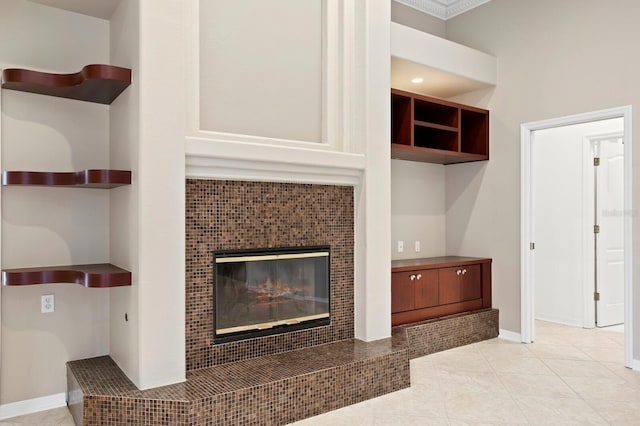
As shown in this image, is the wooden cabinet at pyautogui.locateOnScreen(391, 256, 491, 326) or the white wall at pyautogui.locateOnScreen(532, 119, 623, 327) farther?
the white wall at pyautogui.locateOnScreen(532, 119, 623, 327)

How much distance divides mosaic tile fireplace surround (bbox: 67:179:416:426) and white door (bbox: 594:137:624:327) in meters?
3.02

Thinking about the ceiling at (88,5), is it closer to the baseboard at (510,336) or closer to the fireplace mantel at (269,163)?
the fireplace mantel at (269,163)

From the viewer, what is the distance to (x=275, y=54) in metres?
3.38

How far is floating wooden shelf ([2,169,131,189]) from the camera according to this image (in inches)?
104

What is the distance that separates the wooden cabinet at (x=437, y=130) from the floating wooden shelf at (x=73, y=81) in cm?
227

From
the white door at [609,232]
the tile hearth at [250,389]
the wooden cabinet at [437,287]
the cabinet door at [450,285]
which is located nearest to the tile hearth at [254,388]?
the tile hearth at [250,389]

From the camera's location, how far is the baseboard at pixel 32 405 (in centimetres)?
286

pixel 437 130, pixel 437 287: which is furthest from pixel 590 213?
pixel 437 287

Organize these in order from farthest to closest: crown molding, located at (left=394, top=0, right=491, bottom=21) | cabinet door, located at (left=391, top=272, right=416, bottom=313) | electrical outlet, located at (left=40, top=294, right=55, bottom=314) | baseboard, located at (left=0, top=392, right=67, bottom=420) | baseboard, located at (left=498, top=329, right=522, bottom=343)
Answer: crown molding, located at (left=394, top=0, right=491, bottom=21) → baseboard, located at (left=498, top=329, right=522, bottom=343) → cabinet door, located at (left=391, top=272, right=416, bottom=313) → electrical outlet, located at (left=40, top=294, right=55, bottom=314) → baseboard, located at (left=0, top=392, right=67, bottom=420)

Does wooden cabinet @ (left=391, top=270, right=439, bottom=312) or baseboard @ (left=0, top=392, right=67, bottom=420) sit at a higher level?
wooden cabinet @ (left=391, top=270, right=439, bottom=312)

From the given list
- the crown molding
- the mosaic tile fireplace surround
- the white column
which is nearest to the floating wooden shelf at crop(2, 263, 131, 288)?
the mosaic tile fireplace surround

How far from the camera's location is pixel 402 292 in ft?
13.5

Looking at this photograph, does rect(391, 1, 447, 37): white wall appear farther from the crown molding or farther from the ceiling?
the ceiling

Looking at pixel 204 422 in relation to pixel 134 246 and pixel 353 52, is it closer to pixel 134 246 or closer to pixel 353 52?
pixel 134 246
